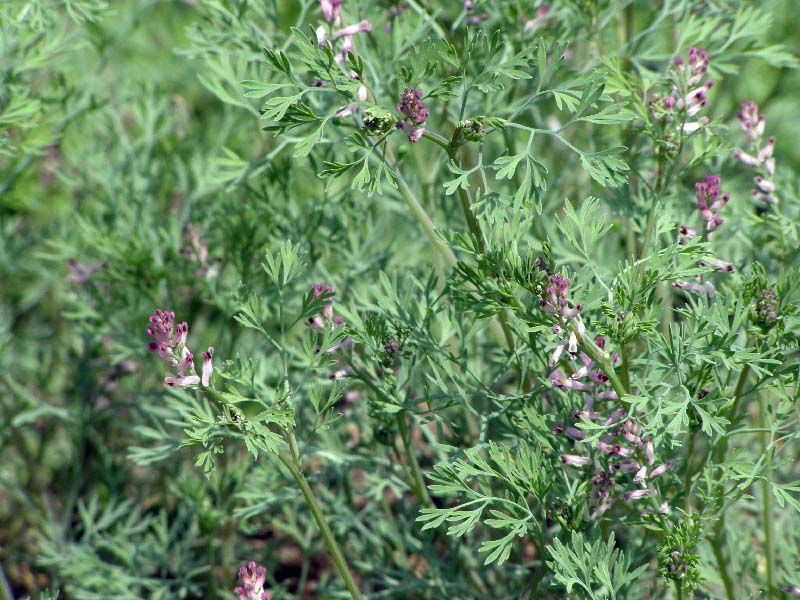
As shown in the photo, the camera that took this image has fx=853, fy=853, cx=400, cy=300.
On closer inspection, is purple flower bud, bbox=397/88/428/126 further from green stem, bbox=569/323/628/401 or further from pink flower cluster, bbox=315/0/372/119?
green stem, bbox=569/323/628/401

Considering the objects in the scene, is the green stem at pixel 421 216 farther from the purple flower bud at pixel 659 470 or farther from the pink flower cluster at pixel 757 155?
the pink flower cluster at pixel 757 155

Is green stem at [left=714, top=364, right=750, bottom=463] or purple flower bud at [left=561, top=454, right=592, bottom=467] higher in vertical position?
purple flower bud at [left=561, top=454, right=592, bottom=467]

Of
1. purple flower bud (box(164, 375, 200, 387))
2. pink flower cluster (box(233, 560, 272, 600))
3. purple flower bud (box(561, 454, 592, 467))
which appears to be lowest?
purple flower bud (box(561, 454, 592, 467))

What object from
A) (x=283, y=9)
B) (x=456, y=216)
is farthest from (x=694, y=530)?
(x=283, y=9)

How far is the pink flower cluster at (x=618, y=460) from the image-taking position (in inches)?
65.4

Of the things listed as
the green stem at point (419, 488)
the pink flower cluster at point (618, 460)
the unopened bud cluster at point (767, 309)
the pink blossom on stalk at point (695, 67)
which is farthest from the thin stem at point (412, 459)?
the pink blossom on stalk at point (695, 67)

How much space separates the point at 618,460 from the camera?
69.4 inches

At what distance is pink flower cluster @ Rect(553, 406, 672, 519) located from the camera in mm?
1662

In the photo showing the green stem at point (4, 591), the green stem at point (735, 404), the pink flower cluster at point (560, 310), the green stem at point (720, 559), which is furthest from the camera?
the green stem at point (4, 591)

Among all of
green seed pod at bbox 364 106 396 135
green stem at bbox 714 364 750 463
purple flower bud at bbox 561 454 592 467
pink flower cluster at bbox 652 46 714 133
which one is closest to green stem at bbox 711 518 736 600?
green stem at bbox 714 364 750 463

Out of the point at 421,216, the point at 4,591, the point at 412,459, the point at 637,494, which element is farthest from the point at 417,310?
the point at 4,591

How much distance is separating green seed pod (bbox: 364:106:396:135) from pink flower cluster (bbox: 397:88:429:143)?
2cm

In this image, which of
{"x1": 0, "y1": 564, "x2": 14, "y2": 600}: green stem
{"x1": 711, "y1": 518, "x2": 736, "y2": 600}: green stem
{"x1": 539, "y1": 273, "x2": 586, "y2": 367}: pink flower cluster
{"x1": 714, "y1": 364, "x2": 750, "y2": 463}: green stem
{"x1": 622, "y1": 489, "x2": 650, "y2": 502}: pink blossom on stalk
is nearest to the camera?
{"x1": 539, "y1": 273, "x2": 586, "y2": 367}: pink flower cluster

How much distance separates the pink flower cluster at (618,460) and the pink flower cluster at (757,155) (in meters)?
0.71
